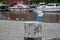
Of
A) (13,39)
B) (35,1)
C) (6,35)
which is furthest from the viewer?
(35,1)

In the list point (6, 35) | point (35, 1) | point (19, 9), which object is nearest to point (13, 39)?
point (6, 35)

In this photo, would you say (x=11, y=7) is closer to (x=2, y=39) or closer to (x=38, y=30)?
(x=2, y=39)

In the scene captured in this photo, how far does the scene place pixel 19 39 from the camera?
7.50m

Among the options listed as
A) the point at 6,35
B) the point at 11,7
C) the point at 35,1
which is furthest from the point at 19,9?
the point at 6,35

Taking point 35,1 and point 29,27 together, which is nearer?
point 29,27

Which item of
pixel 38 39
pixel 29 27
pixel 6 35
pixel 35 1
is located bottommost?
pixel 35 1

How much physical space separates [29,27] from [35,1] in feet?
91.8

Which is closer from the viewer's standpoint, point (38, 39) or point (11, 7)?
point (38, 39)

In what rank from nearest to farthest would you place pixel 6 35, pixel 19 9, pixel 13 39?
1. pixel 13 39
2. pixel 6 35
3. pixel 19 9

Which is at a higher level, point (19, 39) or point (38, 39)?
point (38, 39)

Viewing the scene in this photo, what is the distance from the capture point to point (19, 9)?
27078 millimetres

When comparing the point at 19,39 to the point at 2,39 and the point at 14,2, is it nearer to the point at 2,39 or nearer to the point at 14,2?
the point at 2,39

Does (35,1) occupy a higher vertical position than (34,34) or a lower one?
lower

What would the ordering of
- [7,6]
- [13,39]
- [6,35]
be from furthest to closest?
[7,6], [6,35], [13,39]
